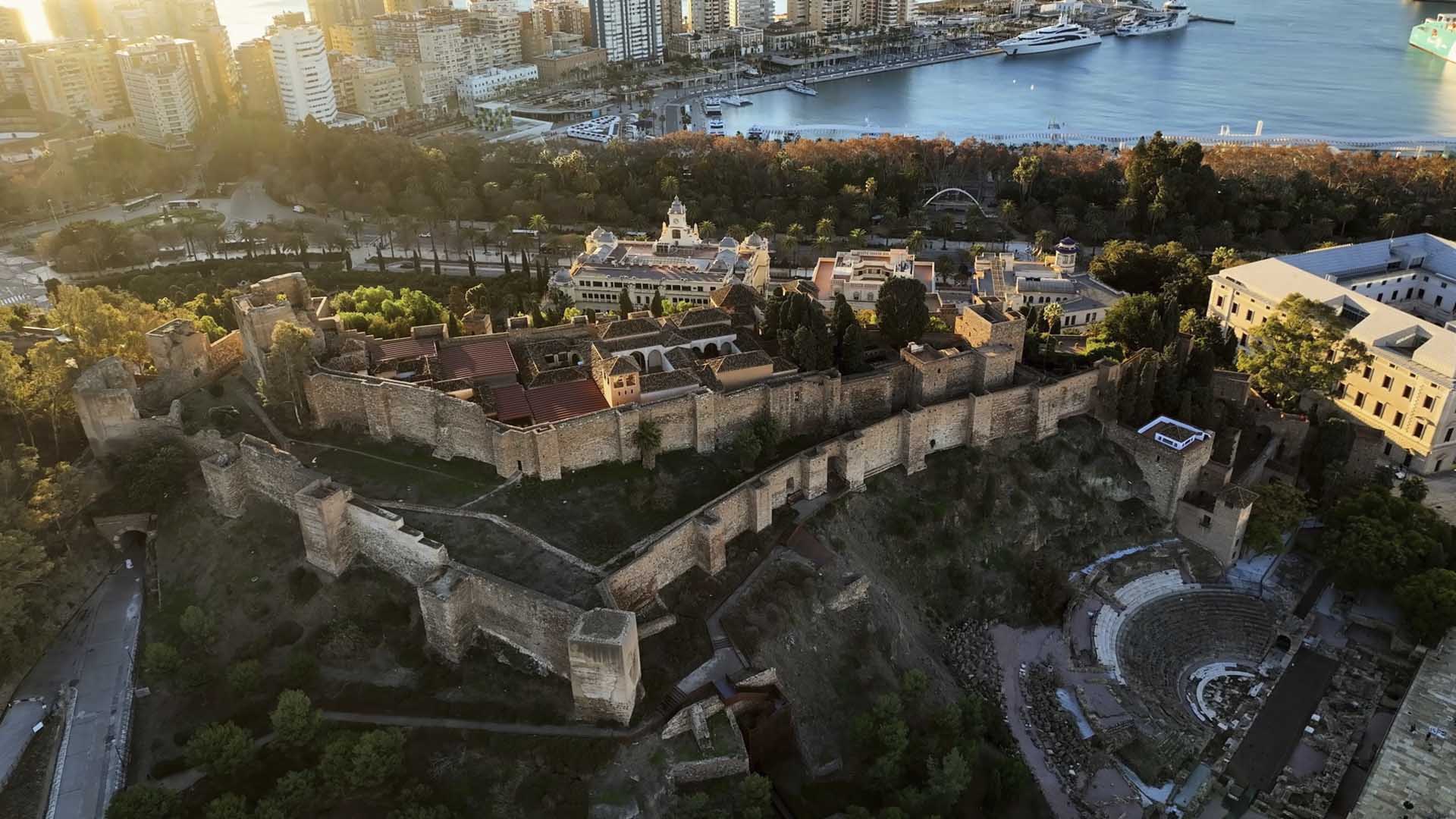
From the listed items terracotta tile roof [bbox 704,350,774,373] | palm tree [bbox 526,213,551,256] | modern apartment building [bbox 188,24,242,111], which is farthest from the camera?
modern apartment building [bbox 188,24,242,111]

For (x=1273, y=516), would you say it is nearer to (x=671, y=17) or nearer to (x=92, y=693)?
(x=92, y=693)

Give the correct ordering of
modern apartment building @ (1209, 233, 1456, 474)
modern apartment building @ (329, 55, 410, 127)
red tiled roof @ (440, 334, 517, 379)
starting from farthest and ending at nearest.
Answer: modern apartment building @ (329, 55, 410, 127) → modern apartment building @ (1209, 233, 1456, 474) → red tiled roof @ (440, 334, 517, 379)

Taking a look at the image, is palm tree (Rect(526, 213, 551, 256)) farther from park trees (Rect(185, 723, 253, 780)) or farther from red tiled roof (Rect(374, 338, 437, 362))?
park trees (Rect(185, 723, 253, 780))

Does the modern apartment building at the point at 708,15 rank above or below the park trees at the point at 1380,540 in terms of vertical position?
above

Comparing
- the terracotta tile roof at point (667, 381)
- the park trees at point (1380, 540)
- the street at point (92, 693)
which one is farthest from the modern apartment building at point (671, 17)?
the street at point (92, 693)

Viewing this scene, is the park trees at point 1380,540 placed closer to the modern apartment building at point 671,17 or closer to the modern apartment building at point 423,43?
the modern apartment building at point 423,43

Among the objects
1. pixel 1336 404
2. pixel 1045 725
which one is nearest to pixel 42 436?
pixel 1045 725

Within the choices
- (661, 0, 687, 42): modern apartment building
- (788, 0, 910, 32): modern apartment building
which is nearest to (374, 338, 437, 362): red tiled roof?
(661, 0, 687, 42): modern apartment building
